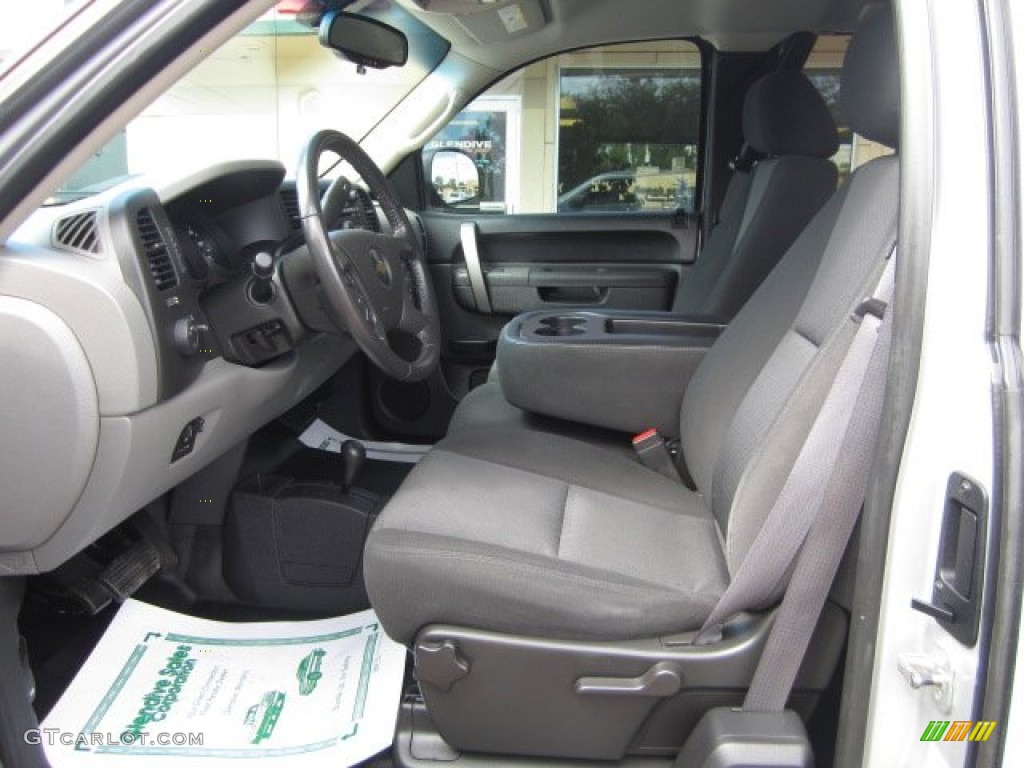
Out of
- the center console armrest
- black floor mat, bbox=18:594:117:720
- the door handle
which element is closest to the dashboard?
black floor mat, bbox=18:594:117:720

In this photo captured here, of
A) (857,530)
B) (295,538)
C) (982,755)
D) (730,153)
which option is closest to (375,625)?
(295,538)

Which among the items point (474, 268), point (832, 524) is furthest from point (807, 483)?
point (474, 268)

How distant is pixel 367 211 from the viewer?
195 centimetres

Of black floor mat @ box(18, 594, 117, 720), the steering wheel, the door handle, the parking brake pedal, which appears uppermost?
the steering wheel

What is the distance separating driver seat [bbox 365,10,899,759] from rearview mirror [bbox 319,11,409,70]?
1.06 m

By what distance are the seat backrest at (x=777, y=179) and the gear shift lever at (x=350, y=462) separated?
2.74 feet

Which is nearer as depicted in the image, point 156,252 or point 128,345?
point 128,345

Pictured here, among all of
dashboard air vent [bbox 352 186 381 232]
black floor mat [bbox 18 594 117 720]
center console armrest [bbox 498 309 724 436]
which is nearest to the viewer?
black floor mat [bbox 18 594 117 720]

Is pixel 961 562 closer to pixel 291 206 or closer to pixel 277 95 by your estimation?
pixel 291 206

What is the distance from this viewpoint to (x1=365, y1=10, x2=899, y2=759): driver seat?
3.43 ft

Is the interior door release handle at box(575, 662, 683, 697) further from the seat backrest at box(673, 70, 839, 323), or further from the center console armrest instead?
the seat backrest at box(673, 70, 839, 323)

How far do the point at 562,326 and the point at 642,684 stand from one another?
3.56 ft

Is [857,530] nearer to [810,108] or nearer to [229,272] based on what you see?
[229,272]

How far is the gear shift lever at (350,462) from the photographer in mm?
1808
